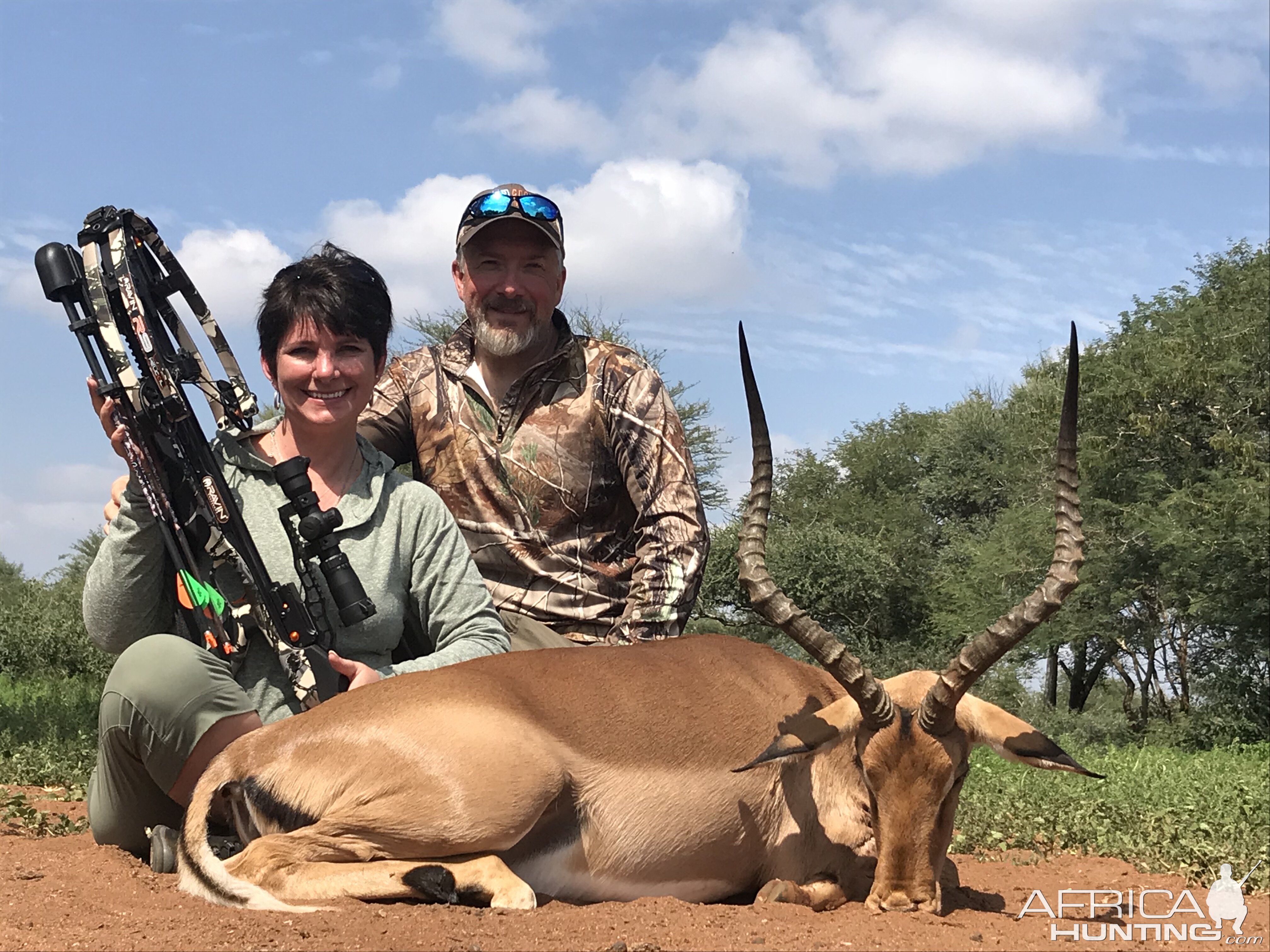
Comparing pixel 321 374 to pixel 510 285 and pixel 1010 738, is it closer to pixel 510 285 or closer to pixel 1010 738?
pixel 510 285

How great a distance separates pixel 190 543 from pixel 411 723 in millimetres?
1172

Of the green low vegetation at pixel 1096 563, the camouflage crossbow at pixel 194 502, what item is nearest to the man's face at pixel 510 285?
the camouflage crossbow at pixel 194 502

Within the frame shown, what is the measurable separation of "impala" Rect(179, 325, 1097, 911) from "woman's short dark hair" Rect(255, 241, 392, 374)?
1.52 m

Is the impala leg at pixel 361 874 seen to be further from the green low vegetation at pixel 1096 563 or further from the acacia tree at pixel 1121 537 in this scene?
the acacia tree at pixel 1121 537

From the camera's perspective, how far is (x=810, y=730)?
15.1 ft

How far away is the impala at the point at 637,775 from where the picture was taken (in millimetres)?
4070

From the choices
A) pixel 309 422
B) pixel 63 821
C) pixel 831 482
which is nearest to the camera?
pixel 309 422

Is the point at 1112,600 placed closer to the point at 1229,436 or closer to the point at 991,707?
A: the point at 1229,436

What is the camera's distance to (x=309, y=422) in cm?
514

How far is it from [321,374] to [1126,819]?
16.0 feet

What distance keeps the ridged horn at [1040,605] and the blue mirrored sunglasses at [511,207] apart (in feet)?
9.06

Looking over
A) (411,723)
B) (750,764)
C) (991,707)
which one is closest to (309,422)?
(411,723)

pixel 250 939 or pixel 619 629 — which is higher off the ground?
pixel 619 629
